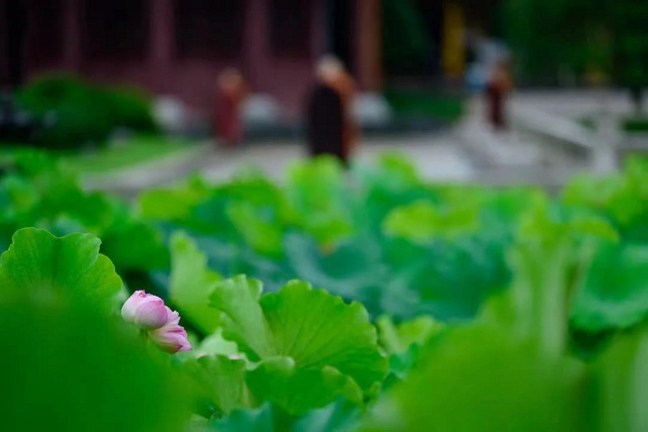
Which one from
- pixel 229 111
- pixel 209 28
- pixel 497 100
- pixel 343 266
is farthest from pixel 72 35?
pixel 343 266

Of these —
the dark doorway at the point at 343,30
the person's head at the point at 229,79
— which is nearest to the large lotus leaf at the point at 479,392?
the person's head at the point at 229,79

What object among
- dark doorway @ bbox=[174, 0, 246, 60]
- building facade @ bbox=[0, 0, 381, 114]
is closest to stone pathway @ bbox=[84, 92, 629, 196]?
building facade @ bbox=[0, 0, 381, 114]

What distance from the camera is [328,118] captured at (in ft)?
50.6

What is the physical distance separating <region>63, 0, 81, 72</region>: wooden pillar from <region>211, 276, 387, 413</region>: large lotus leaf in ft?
87.7

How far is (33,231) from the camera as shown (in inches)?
29.9

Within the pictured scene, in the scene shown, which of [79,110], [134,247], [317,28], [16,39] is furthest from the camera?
[317,28]

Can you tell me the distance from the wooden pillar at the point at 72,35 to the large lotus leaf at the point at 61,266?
2678 cm

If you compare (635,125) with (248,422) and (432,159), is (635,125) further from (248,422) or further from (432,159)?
(248,422)

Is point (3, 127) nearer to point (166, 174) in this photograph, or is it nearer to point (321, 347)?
point (166, 174)

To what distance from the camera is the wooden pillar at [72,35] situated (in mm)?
26891

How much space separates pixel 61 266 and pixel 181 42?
88.0 feet

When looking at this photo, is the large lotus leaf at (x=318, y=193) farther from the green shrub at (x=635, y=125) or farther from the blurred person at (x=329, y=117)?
the green shrub at (x=635, y=125)

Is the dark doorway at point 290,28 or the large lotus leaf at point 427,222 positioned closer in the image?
the large lotus leaf at point 427,222

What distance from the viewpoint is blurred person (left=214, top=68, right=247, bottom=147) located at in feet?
75.6
